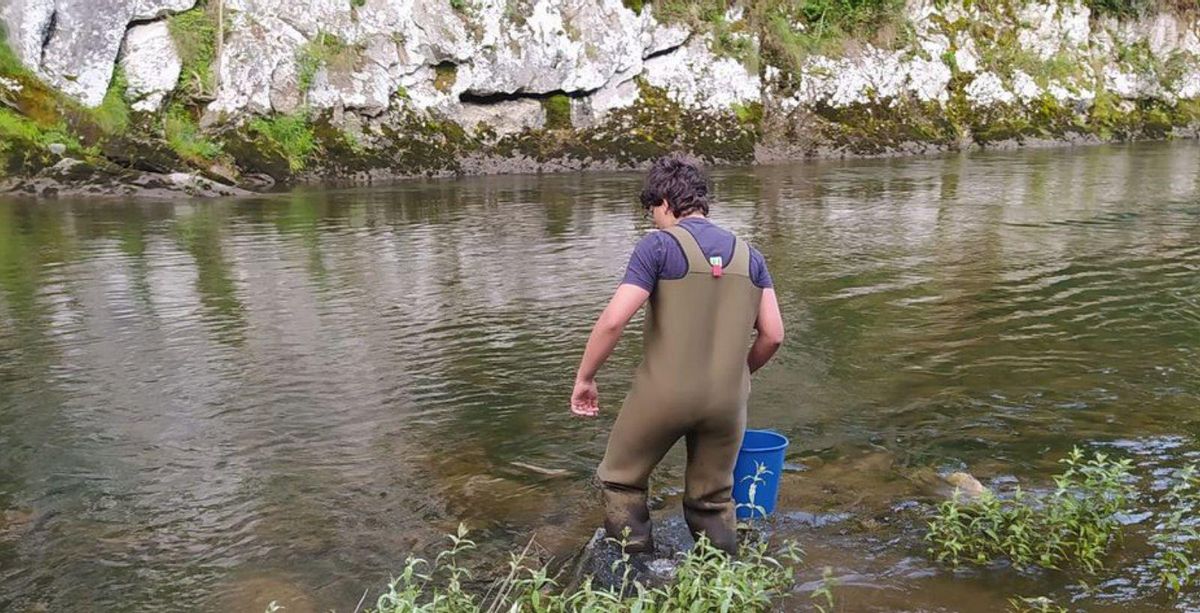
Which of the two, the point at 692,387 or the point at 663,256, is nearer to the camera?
the point at 663,256

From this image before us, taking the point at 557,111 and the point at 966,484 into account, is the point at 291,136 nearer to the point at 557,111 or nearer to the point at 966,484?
the point at 557,111

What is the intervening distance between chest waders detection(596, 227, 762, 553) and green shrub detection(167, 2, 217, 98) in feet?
79.3

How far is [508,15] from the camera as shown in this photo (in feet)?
93.4

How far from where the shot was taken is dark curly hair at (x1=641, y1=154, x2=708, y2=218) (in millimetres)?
4258

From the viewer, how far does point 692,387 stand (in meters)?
4.20

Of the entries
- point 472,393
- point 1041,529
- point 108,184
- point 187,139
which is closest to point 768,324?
point 1041,529

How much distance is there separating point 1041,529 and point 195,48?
25.4m

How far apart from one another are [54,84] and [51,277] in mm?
13830

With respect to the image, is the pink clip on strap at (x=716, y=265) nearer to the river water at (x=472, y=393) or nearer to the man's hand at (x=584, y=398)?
the man's hand at (x=584, y=398)

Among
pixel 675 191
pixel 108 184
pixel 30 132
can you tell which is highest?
pixel 30 132

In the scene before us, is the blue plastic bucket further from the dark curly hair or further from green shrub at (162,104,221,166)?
green shrub at (162,104,221,166)

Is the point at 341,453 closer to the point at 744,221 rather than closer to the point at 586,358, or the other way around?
the point at 586,358

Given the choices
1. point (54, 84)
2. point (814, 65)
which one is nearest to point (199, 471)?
point (54, 84)

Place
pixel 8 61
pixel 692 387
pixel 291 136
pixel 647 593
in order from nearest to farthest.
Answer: pixel 647 593, pixel 692 387, pixel 8 61, pixel 291 136
